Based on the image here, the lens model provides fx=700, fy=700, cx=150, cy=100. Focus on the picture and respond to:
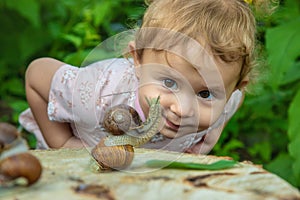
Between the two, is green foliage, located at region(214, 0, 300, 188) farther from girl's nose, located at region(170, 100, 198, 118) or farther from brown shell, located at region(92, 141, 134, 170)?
brown shell, located at region(92, 141, 134, 170)

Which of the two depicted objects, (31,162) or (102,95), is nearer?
(31,162)

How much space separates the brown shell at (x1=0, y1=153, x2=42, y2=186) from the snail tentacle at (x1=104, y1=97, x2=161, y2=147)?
203mm

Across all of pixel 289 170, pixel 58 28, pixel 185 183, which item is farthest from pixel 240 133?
Result: pixel 185 183

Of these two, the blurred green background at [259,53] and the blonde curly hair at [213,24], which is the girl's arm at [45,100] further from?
the blonde curly hair at [213,24]

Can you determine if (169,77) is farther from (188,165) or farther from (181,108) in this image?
(188,165)

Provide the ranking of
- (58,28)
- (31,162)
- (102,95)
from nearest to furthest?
1. (31,162)
2. (102,95)
3. (58,28)

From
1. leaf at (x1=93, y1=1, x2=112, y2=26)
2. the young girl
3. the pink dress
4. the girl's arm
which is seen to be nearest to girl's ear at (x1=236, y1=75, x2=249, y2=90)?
the young girl

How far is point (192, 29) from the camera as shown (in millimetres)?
1733

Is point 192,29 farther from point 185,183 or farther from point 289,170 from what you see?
point 289,170

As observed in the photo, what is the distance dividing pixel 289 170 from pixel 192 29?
116 cm

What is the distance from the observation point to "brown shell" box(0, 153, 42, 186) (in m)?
1.19

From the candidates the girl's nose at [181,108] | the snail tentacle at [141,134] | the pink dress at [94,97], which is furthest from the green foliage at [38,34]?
the snail tentacle at [141,134]

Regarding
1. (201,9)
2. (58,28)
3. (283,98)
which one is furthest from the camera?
(58,28)

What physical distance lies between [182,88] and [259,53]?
58 cm
